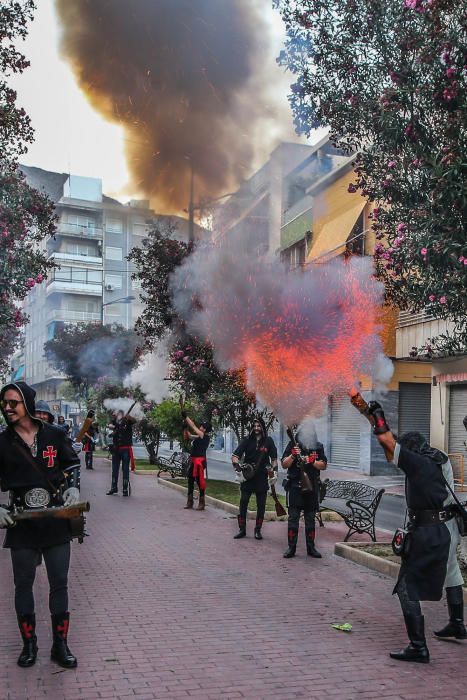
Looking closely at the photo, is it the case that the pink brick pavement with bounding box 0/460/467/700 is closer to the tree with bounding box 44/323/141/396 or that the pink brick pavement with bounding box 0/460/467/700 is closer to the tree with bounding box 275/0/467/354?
the tree with bounding box 275/0/467/354

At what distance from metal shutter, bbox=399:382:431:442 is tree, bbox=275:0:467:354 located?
569 inches

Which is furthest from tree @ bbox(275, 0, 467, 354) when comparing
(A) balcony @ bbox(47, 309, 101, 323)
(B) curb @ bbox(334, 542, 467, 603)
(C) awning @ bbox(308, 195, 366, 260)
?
(A) balcony @ bbox(47, 309, 101, 323)

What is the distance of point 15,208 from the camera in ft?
39.7

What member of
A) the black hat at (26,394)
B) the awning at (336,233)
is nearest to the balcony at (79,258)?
the awning at (336,233)

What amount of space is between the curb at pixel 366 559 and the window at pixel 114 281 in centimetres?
5019

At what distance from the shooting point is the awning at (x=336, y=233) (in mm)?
21505

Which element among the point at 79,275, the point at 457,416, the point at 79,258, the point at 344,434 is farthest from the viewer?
the point at 79,275

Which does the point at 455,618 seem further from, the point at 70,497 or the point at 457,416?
the point at 457,416

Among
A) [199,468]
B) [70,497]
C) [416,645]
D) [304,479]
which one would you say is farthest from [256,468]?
[70,497]

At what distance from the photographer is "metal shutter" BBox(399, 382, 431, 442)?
22.8m

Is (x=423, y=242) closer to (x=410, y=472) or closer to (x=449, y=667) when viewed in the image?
(x=410, y=472)

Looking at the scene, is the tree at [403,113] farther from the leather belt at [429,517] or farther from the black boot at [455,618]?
the black boot at [455,618]

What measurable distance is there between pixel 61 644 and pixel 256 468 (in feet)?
17.4

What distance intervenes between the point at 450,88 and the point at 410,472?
402cm
